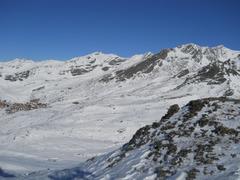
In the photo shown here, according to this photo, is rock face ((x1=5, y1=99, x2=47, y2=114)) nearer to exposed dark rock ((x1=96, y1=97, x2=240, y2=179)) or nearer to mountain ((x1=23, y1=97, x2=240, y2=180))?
mountain ((x1=23, y1=97, x2=240, y2=180))

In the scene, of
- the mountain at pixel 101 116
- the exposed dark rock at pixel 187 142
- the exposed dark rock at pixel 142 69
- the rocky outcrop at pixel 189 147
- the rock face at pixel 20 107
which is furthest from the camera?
the exposed dark rock at pixel 142 69

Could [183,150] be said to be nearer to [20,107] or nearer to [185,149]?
[185,149]

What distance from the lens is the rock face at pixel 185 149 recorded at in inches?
556

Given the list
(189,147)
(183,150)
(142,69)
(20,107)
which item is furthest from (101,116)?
(142,69)

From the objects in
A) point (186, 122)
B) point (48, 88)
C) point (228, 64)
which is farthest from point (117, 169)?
point (48, 88)

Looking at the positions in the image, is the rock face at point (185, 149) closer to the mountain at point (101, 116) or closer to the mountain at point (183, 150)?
the mountain at point (183, 150)

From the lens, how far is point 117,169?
16.7m

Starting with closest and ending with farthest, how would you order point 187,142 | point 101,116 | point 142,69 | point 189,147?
point 189,147, point 187,142, point 101,116, point 142,69

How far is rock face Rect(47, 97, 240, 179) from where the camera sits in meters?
14.1

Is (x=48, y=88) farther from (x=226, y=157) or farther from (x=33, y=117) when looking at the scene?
(x=226, y=157)

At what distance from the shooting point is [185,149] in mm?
15938

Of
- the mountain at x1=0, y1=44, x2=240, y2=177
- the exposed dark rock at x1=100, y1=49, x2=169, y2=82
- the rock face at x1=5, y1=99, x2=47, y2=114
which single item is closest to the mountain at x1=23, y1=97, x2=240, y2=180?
the mountain at x1=0, y1=44, x2=240, y2=177

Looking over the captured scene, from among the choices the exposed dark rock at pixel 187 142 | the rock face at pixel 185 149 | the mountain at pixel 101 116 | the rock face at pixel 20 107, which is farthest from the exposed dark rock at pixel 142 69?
the rock face at pixel 185 149

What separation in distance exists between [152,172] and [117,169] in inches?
83.8
